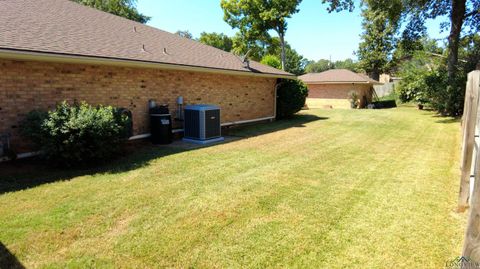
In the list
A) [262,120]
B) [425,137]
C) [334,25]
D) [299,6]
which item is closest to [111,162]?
[262,120]

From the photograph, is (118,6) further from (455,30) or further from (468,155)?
(468,155)

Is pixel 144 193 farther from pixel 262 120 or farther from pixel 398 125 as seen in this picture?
pixel 398 125

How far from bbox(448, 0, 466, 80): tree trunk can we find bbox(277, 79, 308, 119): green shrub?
8.98 meters

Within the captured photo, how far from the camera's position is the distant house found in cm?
2616

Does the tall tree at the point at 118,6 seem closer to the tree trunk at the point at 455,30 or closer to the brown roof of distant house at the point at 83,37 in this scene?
the brown roof of distant house at the point at 83,37

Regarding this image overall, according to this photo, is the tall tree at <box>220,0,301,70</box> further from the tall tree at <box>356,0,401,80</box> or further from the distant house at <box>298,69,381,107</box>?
the tall tree at <box>356,0,401,80</box>

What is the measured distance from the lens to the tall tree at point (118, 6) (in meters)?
30.6

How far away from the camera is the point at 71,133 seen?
19.2ft

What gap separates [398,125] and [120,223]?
→ 13824 millimetres

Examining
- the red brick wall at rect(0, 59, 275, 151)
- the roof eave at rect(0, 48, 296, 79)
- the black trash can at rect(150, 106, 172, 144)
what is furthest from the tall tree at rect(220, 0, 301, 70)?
the black trash can at rect(150, 106, 172, 144)

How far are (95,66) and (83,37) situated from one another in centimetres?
116

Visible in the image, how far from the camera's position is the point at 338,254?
3.15 meters

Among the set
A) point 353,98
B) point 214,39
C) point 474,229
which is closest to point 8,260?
point 474,229

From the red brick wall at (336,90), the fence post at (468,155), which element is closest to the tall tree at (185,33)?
the red brick wall at (336,90)
